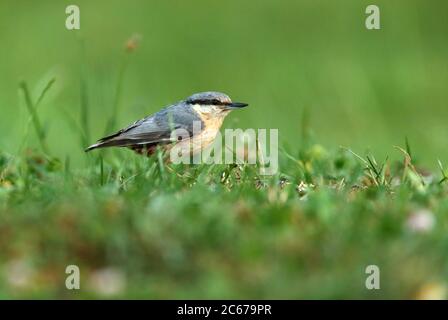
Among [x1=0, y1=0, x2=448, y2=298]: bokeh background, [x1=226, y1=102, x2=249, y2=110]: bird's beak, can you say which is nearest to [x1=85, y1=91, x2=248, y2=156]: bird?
[x1=226, y1=102, x2=249, y2=110]: bird's beak

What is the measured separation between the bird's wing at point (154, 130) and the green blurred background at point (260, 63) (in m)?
2.23

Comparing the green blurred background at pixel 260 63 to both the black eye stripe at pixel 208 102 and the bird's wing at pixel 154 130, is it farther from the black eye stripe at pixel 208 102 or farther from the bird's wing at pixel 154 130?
the bird's wing at pixel 154 130

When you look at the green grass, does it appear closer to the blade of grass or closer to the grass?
the grass

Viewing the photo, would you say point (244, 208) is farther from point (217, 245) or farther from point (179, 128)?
point (179, 128)

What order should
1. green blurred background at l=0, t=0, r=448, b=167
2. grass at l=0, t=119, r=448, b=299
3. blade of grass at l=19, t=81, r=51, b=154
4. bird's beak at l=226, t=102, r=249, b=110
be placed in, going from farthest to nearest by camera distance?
1. green blurred background at l=0, t=0, r=448, b=167
2. bird's beak at l=226, t=102, r=249, b=110
3. blade of grass at l=19, t=81, r=51, b=154
4. grass at l=0, t=119, r=448, b=299

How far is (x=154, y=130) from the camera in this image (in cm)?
759

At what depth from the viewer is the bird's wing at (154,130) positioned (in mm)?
7516

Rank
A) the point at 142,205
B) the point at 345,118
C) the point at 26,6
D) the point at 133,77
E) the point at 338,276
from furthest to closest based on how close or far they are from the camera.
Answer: the point at 26,6
the point at 133,77
the point at 345,118
the point at 142,205
the point at 338,276

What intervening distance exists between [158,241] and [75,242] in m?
0.41

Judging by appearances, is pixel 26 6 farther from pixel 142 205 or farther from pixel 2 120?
pixel 142 205

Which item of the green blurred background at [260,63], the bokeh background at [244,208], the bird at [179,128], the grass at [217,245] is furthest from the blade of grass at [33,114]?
the green blurred background at [260,63]

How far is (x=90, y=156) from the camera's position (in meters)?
7.45

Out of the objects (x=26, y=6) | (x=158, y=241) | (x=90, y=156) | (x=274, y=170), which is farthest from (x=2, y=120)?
(x=26, y=6)

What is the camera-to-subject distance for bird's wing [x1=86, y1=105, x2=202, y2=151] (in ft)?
24.7
